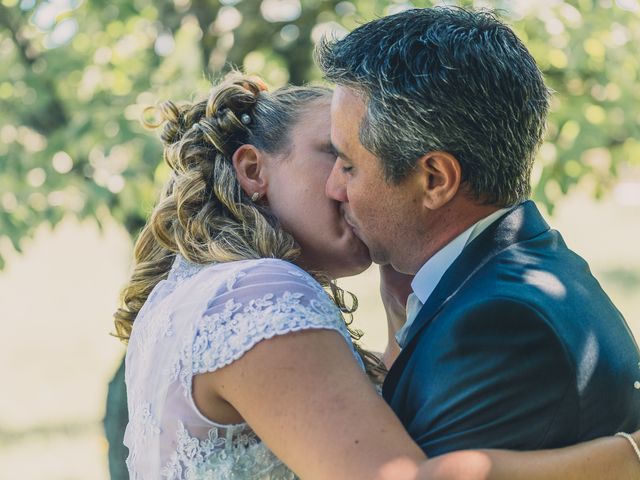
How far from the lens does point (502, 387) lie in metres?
2.22

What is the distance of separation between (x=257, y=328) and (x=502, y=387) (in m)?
0.55

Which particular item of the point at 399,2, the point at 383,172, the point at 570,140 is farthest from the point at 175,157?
the point at 570,140

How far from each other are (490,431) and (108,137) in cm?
322

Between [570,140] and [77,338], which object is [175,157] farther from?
[77,338]

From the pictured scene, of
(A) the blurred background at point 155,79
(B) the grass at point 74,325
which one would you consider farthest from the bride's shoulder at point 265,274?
(B) the grass at point 74,325

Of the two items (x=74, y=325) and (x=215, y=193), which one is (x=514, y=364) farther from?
(x=74, y=325)

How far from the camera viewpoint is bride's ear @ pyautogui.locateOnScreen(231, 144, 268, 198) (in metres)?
3.03

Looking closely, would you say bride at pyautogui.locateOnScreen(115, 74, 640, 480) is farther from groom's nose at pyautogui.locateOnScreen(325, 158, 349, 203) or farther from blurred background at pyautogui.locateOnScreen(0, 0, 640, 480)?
blurred background at pyautogui.locateOnScreen(0, 0, 640, 480)

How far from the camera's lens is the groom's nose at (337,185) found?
2775mm

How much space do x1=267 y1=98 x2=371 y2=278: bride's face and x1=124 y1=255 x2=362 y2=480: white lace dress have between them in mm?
392

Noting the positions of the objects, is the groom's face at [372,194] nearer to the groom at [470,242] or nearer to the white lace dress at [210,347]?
the groom at [470,242]

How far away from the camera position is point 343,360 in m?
2.31

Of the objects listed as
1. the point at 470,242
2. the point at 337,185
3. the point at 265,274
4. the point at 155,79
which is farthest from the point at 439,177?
the point at 155,79

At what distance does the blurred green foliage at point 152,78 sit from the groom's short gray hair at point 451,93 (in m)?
2.43
